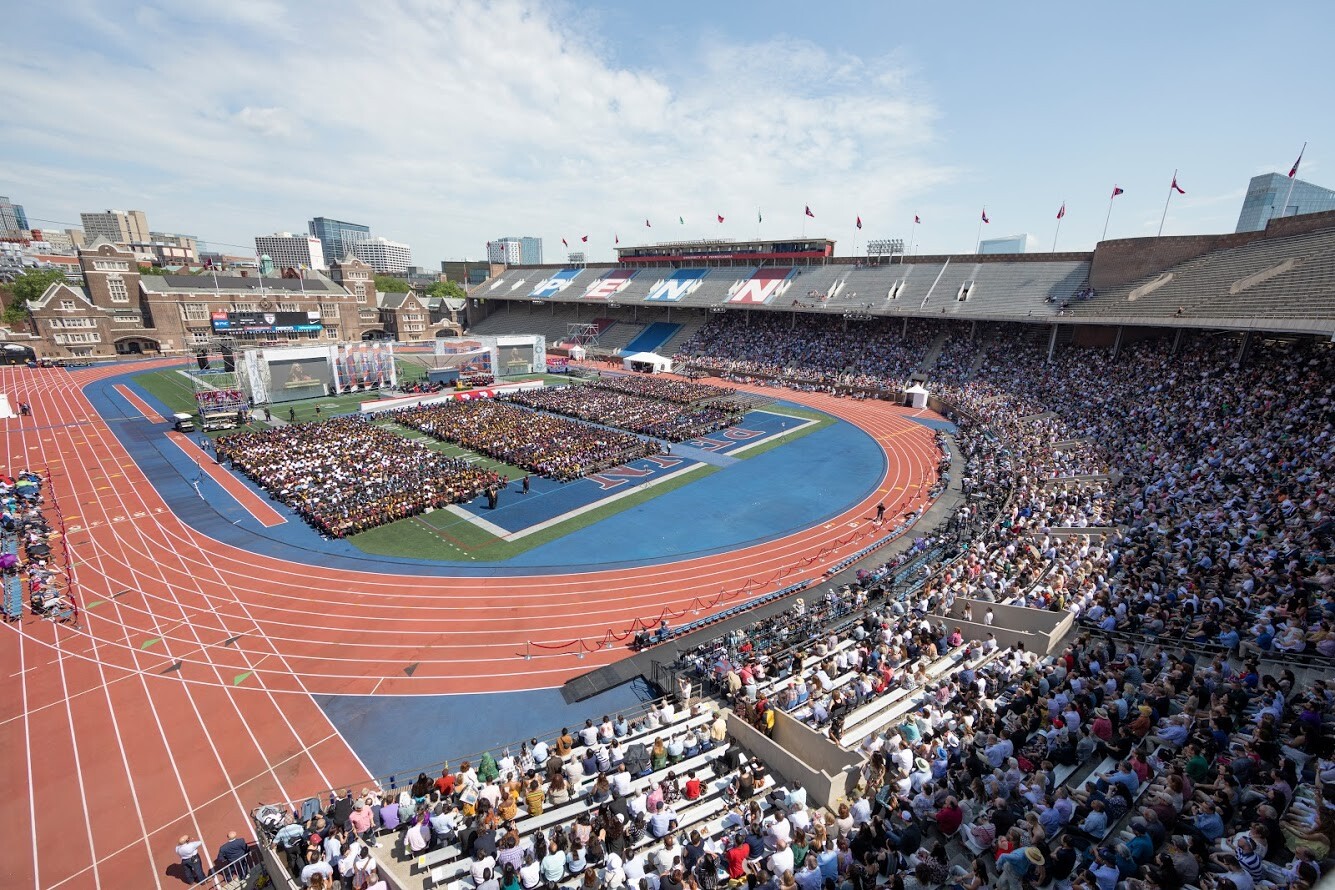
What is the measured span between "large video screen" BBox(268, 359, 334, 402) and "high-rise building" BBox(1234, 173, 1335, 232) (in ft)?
271

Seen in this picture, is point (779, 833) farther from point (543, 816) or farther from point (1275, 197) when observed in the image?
point (1275, 197)

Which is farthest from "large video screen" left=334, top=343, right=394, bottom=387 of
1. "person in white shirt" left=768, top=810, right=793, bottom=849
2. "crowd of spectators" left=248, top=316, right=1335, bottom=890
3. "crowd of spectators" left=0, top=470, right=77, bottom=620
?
"person in white shirt" left=768, top=810, right=793, bottom=849

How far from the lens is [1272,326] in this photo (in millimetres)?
24344

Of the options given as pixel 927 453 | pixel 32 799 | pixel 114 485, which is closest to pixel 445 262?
pixel 114 485

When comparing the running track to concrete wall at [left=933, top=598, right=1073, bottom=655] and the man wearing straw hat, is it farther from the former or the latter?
the man wearing straw hat

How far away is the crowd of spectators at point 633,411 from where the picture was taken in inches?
1480

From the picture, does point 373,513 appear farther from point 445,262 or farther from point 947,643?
point 445,262

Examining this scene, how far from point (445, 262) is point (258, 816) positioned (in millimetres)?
161003

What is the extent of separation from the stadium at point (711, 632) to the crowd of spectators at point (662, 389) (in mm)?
4600

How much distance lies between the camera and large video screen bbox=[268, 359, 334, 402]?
44.8 metres

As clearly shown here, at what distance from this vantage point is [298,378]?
150ft

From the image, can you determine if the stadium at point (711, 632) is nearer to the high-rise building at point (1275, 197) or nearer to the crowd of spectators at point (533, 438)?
the crowd of spectators at point (533, 438)

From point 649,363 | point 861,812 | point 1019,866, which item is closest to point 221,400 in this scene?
point 649,363

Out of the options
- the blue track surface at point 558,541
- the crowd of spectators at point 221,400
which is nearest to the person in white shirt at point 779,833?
the blue track surface at point 558,541
